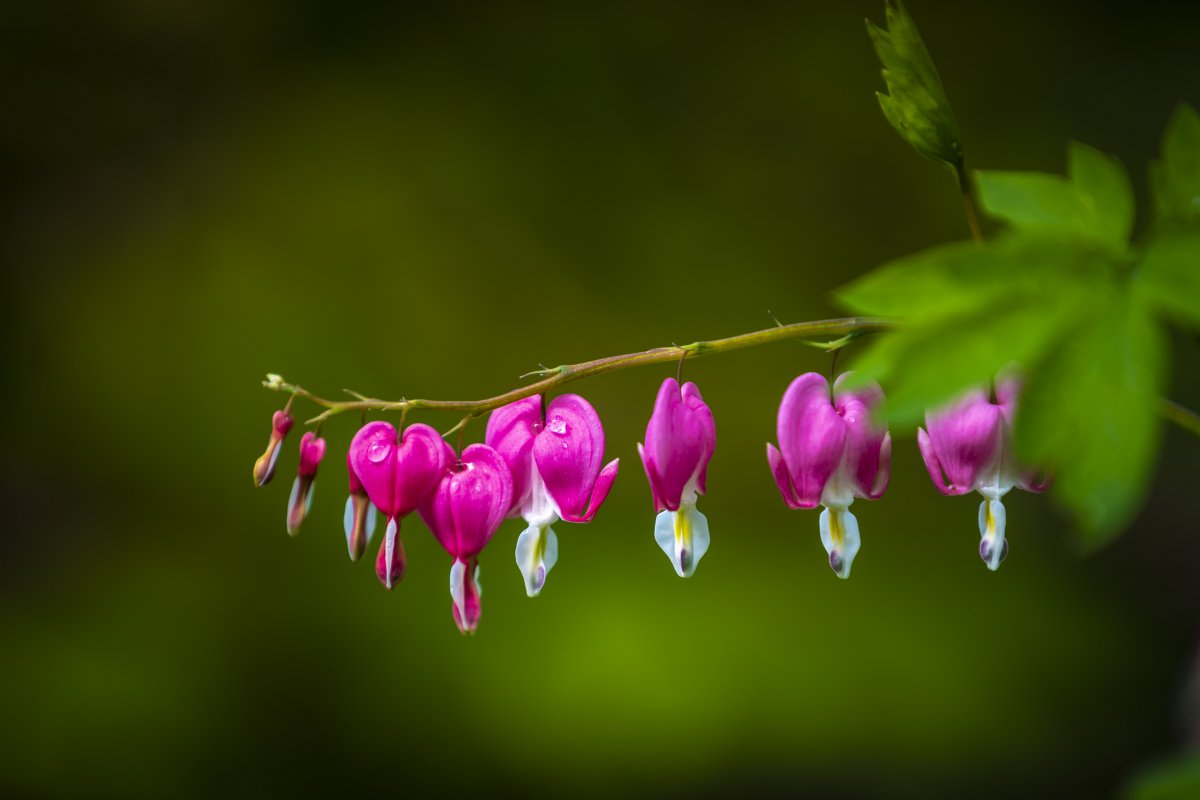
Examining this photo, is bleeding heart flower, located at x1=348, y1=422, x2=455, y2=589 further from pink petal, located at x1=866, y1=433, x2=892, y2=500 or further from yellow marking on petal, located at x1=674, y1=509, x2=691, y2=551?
pink petal, located at x1=866, y1=433, x2=892, y2=500

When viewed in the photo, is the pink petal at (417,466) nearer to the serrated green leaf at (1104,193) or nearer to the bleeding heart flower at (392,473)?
the bleeding heart flower at (392,473)

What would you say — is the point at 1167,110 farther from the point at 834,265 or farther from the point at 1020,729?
the point at 1020,729

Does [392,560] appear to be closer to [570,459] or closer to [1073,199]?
[570,459]

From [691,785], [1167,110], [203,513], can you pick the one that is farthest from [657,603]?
[1167,110]

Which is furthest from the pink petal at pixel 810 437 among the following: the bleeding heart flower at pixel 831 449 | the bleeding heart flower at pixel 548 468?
the bleeding heart flower at pixel 548 468

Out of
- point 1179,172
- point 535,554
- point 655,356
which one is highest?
point 1179,172

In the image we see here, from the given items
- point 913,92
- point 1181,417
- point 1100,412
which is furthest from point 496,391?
point 1100,412
